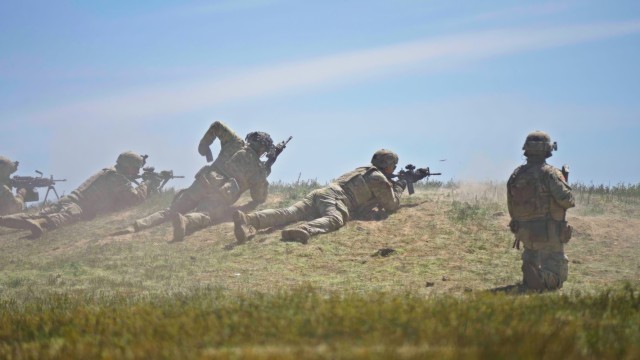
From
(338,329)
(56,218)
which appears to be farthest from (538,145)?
(56,218)

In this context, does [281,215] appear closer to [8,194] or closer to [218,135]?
[218,135]

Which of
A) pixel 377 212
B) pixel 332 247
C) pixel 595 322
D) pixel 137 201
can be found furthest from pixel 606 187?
pixel 595 322

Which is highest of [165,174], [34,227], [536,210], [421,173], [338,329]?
[421,173]

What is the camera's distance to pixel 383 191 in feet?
60.2

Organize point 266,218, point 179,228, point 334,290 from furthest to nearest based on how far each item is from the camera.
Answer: point 179,228, point 266,218, point 334,290

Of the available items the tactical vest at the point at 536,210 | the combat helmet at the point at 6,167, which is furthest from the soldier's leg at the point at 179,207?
the tactical vest at the point at 536,210

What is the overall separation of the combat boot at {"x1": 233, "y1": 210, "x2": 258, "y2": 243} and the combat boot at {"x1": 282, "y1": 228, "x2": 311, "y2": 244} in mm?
981

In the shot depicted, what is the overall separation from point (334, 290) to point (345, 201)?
21.7 ft

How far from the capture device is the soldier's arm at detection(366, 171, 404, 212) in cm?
1830

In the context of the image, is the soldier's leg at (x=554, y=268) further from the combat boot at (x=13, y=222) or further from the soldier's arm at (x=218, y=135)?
the combat boot at (x=13, y=222)

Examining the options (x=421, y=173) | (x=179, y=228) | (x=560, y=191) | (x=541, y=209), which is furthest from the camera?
(x=421, y=173)

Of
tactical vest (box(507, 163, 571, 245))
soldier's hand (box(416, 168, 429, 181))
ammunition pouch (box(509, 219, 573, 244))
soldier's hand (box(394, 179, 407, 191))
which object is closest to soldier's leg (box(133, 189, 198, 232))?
soldier's hand (box(394, 179, 407, 191))

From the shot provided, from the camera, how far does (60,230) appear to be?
22219 mm

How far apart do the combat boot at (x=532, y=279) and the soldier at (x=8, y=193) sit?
1915 cm
